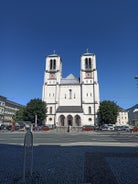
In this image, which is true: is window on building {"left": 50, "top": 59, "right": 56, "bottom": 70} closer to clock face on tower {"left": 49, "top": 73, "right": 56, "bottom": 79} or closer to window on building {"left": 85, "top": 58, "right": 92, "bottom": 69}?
clock face on tower {"left": 49, "top": 73, "right": 56, "bottom": 79}

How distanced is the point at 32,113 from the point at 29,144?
206ft

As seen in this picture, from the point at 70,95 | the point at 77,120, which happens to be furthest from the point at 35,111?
the point at 70,95

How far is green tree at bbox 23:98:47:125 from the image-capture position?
217 ft

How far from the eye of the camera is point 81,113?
7056cm

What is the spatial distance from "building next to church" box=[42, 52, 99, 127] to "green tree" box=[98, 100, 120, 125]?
327cm

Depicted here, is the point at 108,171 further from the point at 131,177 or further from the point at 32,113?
the point at 32,113

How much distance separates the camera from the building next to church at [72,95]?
71.8 m

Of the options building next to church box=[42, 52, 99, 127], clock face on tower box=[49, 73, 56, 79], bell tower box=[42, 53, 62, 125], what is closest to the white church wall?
building next to church box=[42, 52, 99, 127]

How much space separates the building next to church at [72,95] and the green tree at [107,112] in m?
3.27

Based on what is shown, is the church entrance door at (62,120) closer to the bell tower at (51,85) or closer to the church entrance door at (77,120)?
the bell tower at (51,85)

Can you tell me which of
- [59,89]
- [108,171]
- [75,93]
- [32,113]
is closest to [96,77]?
[75,93]

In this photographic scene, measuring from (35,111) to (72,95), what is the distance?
18.8 meters

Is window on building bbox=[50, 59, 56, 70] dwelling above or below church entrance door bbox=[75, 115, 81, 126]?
above

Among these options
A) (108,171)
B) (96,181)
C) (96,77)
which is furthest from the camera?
(96,77)
